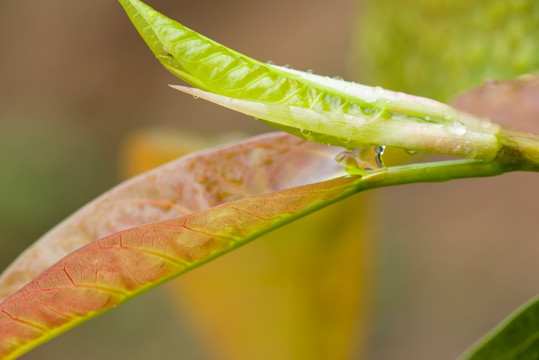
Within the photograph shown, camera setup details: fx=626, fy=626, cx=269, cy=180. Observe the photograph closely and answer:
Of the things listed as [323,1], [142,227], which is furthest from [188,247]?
[323,1]

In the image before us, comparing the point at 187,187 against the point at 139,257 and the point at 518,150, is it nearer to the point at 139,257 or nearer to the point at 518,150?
the point at 139,257

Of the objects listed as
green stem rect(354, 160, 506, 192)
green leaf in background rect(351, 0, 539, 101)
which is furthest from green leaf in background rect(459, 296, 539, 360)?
green leaf in background rect(351, 0, 539, 101)

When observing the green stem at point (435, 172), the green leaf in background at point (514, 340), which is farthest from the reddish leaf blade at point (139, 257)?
the green leaf in background at point (514, 340)

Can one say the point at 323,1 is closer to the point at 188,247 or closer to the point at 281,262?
the point at 281,262

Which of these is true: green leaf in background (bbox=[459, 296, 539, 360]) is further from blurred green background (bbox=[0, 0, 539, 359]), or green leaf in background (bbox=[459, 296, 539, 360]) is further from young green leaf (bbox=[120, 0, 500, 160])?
blurred green background (bbox=[0, 0, 539, 359])

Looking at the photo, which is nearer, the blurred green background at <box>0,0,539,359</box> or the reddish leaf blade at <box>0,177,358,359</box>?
the reddish leaf blade at <box>0,177,358,359</box>

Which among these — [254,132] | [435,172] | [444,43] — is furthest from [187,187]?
[254,132]
